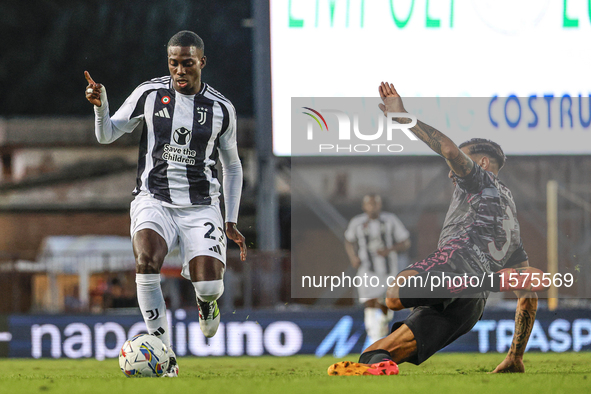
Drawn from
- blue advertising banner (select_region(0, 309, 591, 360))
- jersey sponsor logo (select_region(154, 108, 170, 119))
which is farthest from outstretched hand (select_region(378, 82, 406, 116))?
blue advertising banner (select_region(0, 309, 591, 360))

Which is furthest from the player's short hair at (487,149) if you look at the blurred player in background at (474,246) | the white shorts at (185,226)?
the white shorts at (185,226)

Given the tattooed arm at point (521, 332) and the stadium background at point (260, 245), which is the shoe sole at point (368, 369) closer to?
the tattooed arm at point (521, 332)

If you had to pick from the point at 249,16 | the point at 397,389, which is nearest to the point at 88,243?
the point at 249,16

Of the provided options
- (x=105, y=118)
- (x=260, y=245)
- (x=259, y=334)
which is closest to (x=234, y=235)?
(x=105, y=118)

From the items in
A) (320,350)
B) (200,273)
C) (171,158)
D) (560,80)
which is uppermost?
(560,80)

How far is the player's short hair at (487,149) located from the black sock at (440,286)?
2.61ft

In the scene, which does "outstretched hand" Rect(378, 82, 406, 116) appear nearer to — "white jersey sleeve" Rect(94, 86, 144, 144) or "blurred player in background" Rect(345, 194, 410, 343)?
"blurred player in background" Rect(345, 194, 410, 343)

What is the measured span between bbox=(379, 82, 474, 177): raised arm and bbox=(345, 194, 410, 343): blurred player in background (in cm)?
132

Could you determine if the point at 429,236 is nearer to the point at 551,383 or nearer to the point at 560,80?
the point at 560,80

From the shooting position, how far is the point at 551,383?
4496mm

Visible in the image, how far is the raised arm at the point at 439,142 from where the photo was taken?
5613 mm

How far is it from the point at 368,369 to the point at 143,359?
4.34ft

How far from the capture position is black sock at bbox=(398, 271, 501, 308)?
5.23 metres

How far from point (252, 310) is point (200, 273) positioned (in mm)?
3585
